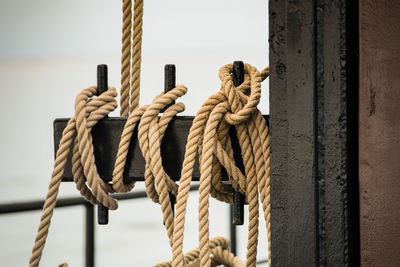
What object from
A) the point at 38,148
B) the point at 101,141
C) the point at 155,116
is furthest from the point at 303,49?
the point at 38,148

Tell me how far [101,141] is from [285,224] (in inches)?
14.7

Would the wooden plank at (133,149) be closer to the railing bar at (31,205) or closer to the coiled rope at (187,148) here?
the coiled rope at (187,148)

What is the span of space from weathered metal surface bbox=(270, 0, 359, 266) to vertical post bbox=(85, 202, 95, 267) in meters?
1.54

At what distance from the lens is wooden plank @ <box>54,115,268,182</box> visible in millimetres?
875

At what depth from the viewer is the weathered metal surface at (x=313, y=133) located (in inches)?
24.9

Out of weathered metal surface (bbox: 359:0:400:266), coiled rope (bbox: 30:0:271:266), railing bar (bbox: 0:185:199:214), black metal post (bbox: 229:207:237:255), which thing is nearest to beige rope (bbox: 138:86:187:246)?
coiled rope (bbox: 30:0:271:266)

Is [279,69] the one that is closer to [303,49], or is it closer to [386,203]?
[303,49]

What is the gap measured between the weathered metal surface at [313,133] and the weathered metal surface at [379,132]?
0.05 feet

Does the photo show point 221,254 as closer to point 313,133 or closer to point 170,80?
point 170,80

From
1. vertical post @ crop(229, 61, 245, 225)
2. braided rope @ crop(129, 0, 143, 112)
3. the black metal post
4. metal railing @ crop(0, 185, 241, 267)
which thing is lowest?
the black metal post

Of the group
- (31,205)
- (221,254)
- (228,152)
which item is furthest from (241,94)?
(31,205)

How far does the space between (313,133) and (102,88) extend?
0.45 meters

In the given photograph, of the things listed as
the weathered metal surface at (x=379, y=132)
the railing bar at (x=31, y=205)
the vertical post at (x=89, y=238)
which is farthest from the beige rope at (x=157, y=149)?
the vertical post at (x=89, y=238)

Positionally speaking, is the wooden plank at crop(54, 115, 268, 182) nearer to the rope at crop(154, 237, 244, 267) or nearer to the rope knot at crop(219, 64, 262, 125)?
the rope knot at crop(219, 64, 262, 125)
